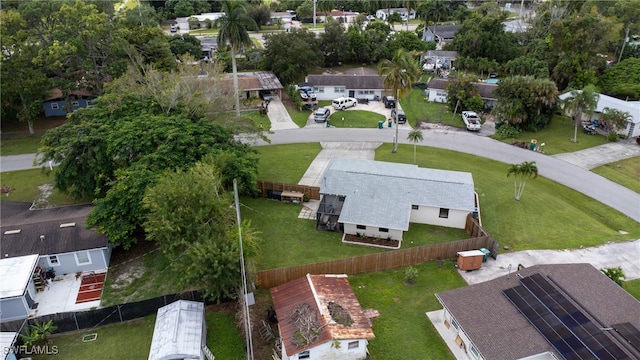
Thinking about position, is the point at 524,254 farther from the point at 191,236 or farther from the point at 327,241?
the point at 191,236

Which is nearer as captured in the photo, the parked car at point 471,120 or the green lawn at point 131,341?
the green lawn at point 131,341

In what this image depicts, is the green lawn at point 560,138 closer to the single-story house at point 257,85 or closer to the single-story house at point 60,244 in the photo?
the single-story house at point 257,85

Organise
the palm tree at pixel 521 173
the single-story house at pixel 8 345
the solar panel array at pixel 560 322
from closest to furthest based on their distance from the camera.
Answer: the solar panel array at pixel 560 322 < the single-story house at pixel 8 345 < the palm tree at pixel 521 173

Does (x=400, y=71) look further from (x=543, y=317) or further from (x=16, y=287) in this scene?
(x=16, y=287)

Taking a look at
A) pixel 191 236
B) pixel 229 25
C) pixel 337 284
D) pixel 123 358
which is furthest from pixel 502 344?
pixel 229 25

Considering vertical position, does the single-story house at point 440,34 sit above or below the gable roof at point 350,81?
above

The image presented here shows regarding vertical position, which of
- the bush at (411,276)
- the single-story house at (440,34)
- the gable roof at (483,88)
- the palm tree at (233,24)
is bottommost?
the bush at (411,276)

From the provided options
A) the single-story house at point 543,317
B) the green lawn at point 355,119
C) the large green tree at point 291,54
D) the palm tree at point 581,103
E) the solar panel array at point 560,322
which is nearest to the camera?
the solar panel array at point 560,322

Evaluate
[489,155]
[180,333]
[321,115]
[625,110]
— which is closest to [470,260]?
[180,333]

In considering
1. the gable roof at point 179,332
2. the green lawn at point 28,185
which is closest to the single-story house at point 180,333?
the gable roof at point 179,332
